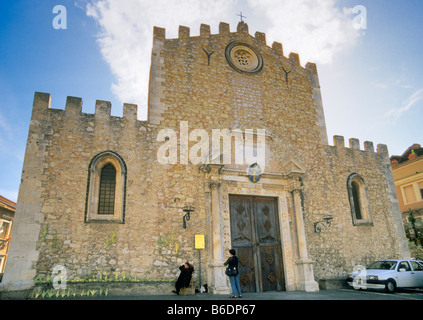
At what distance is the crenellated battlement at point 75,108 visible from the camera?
34.3 feet

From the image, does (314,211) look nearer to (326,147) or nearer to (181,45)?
(326,147)

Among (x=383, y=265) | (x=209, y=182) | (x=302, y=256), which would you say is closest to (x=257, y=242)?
(x=302, y=256)

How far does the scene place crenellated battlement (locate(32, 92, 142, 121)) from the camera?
1046cm

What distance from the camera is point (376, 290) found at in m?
11.1

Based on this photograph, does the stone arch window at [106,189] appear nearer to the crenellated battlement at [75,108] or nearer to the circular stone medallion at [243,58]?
the crenellated battlement at [75,108]

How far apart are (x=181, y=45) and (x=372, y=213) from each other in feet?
36.6

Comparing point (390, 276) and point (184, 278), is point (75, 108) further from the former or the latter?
point (390, 276)

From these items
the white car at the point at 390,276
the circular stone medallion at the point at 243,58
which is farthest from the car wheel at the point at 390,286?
the circular stone medallion at the point at 243,58

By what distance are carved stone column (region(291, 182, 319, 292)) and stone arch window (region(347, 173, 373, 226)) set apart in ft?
10.0

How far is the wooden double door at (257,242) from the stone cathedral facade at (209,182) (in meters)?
0.04

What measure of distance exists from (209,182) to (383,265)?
290 inches

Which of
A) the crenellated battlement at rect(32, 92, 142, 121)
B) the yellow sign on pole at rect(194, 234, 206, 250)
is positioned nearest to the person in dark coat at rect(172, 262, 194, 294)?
the yellow sign on pole at rect(194, 234, 206, 250)

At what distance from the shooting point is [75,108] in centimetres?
1077

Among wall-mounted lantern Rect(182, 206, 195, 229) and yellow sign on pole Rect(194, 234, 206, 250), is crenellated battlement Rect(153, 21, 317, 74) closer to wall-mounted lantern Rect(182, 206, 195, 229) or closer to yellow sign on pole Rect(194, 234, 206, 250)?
wall-mounted lantern Rect(182, 206, 195, 229)
